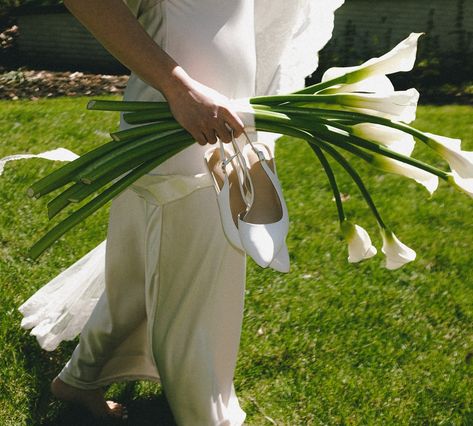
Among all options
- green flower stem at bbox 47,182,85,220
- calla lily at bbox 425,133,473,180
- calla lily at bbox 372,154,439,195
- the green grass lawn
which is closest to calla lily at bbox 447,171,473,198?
calla lily at bbox 425,133,473,180

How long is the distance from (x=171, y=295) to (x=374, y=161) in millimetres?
708

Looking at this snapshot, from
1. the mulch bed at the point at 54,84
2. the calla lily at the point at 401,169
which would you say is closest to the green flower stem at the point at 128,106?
the calla lily at the point at 401,169

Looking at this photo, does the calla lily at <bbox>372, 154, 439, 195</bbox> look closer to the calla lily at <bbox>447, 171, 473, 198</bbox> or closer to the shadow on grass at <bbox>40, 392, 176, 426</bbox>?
the calla lily at <bbox>447, 171, 473, 198</bbox>

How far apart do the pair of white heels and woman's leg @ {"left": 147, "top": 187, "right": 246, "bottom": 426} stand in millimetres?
180

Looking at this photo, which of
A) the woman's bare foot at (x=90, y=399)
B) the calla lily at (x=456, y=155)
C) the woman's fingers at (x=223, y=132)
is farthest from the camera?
the woman's bare foot at (x=90, y=399)

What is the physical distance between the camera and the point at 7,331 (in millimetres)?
3430

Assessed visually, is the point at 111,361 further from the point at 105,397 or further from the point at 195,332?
the point at 195,332

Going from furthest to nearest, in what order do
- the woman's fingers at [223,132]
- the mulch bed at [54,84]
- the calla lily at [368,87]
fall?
the mulch bed at [54,84], the calla lily at [368,87], the woman's fingers at [223,132]

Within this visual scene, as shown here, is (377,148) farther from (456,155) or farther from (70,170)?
(70,170)

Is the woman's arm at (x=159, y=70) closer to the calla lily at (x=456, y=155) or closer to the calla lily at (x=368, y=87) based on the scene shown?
the calla lily at (x=368, y=87)

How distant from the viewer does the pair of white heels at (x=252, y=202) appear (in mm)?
Answer: 2240

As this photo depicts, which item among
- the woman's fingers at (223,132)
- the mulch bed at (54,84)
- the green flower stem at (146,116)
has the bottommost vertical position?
the mulch bed at (54,84)

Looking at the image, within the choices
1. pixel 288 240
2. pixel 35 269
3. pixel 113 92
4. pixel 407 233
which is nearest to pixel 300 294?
pixel 288 240

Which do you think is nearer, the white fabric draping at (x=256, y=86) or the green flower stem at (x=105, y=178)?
the green flower stem at (x=105, y=178)
